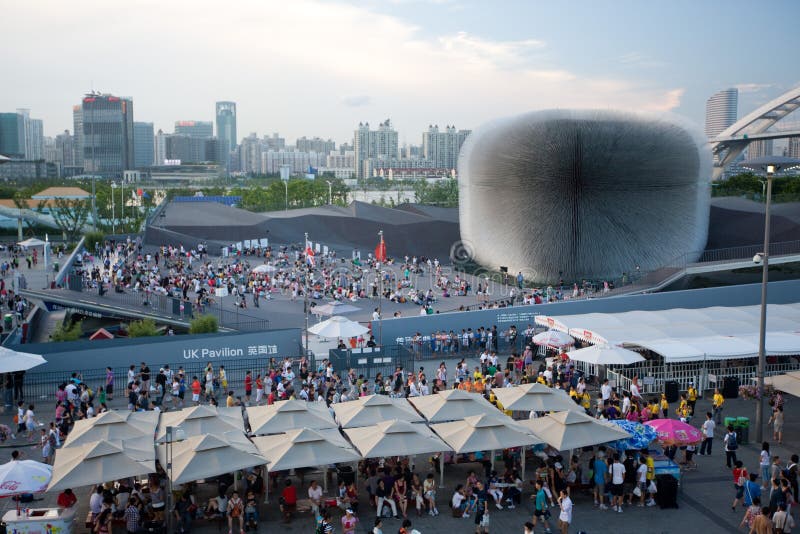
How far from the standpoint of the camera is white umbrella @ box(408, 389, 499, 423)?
15.2 m

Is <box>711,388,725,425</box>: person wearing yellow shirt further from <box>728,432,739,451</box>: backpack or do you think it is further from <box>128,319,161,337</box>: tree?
<box>128,319,161,337</box>: tree

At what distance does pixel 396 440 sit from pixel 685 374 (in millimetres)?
11933

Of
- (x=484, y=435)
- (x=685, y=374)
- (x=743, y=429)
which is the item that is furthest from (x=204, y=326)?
(x=743, y=429)

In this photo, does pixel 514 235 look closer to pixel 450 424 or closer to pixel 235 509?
pixel 450 424

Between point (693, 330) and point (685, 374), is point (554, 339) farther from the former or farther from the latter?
point (693, 330)

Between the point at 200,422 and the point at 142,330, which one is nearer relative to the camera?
the point at 200,422

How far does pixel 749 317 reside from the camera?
25.3 metres

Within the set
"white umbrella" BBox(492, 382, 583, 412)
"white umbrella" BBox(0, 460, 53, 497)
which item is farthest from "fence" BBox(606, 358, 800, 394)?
"white umbrella" BBox(0, 460, 53, 497)

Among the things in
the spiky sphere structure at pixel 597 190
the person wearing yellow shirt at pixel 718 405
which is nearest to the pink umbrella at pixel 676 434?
the person wearing yellow shirt at pixel 718 405

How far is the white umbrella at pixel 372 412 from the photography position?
14906 mm

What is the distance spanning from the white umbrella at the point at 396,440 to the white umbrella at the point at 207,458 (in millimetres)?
1886

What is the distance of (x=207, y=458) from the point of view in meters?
12.5

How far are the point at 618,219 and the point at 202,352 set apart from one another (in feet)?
89.8

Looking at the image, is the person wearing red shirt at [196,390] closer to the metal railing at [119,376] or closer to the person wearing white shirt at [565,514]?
the metal railing at [119,376]
